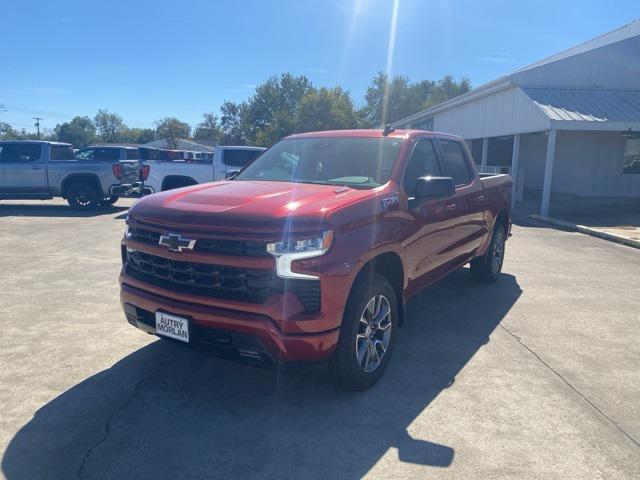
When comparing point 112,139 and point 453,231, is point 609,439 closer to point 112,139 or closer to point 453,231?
point 453,231

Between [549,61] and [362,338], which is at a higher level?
[549,61]

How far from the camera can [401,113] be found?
86.1 metres

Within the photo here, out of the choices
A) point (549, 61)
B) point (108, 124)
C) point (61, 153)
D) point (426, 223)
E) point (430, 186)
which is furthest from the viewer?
point (108, 124)

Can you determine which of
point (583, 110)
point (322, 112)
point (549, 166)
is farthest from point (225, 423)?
point (322, 112)

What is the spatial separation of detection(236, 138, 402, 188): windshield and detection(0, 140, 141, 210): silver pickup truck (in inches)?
443

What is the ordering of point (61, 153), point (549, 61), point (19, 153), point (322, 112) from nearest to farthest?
point (19, 153)
point (61, 153)
point (549, 61)
point (322, 112)

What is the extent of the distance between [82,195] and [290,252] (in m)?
14.0

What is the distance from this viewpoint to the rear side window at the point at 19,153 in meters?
15.4

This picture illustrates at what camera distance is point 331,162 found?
4.83m

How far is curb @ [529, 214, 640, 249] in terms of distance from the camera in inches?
421

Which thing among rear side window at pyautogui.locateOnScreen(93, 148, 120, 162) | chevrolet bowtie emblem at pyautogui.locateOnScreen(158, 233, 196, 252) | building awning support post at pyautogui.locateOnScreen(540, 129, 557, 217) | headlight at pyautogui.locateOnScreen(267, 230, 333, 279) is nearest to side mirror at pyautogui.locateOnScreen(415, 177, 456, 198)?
headlight at pyautogui.locateOnScreen(267, 230, 333, 279)

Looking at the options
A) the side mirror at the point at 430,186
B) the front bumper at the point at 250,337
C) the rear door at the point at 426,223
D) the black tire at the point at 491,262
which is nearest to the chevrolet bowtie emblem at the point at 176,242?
the front bumper at the point at 250,337

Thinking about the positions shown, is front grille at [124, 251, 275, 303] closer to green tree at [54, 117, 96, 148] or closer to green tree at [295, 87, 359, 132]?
green tree at [295, 87, 359, 132]

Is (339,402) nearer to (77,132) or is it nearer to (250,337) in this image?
(250,337)
